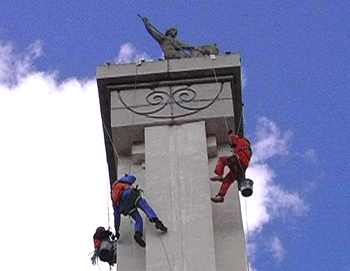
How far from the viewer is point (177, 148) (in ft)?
73.4

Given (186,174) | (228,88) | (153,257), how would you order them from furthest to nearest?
(228,88) < (186,174) < (153,257)

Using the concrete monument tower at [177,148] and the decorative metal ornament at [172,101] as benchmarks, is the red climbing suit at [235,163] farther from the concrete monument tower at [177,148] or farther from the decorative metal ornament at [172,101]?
the decorative metal ornament at [172,101]

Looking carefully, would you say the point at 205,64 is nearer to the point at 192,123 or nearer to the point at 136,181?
the point at 192,123

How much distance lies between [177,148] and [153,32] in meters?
4.36

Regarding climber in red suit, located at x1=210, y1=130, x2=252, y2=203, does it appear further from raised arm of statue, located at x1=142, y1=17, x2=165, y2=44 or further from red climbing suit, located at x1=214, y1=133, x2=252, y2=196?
raised arm of statue, located at x1=142, y1=17, x2=165, y2=44

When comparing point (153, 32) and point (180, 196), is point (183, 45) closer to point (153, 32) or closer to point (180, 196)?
point (153, 32)

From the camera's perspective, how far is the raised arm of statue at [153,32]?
1008 inches

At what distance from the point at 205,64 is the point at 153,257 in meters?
4.87

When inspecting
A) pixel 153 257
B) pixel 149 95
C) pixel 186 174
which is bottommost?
pixel 153 257

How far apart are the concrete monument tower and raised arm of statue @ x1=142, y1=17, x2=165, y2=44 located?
1.91m

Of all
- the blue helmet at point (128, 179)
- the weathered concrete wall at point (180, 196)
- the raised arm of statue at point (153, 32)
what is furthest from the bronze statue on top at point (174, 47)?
the blue helmet at point (128, 179)

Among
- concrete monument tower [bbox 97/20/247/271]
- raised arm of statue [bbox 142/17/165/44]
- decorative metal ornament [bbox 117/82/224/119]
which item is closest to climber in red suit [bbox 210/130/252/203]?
concrete monument tower [bbox 97/20/247/271]

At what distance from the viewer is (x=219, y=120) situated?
22828 mm

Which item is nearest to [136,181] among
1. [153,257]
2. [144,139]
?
[144,139]
